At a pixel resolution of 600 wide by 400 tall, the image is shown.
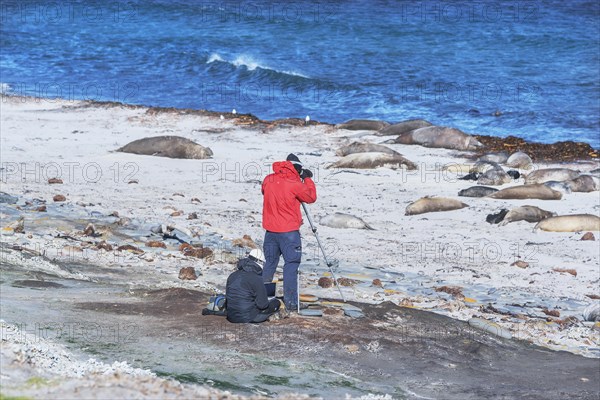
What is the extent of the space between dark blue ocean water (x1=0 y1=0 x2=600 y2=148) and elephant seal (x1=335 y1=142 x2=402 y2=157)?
648 centimetres

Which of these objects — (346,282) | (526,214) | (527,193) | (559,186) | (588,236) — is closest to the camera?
(346,282)

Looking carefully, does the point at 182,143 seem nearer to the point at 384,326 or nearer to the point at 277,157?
the point at 277,157

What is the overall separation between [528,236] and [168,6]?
1356 inches

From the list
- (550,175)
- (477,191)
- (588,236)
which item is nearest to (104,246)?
(588,236)

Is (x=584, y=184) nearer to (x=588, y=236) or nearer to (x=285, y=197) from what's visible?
(x=588, y=236)

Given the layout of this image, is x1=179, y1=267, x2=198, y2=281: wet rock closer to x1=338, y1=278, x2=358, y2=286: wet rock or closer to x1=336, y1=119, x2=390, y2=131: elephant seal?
x1=338, y1=278, x2=358, y2=286: wet rock

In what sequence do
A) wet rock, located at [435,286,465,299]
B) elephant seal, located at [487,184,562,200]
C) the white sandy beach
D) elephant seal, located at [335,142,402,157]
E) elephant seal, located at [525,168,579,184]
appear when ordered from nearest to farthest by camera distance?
the white sandy beach, wet rock, located at [435,286,465,299], elephant seal, located at [487,184,562,200], elephant seal, located at [525,168,579,184], elephant seal, located at [335,142,402,157]

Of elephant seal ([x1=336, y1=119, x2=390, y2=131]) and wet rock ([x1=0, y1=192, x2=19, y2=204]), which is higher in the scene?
elephant seal ([x1=336, y1=119, x2=390, y2=131])

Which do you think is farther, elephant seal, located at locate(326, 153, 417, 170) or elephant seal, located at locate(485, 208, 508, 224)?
elephant seal, located at locate(326, 153, 417, 170)

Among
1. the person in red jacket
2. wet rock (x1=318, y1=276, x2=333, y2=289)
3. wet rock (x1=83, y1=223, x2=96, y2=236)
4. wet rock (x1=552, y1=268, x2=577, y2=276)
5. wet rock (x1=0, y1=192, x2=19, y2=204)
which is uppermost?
the person in red jacket

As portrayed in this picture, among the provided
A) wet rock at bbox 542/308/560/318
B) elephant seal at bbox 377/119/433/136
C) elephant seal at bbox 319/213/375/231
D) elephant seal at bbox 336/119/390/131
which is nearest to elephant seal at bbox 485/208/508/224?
elephant seal at bbox 319/213/375/231

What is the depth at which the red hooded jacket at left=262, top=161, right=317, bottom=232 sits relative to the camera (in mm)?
11109

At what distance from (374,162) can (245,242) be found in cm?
733

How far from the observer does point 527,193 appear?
19609mm
